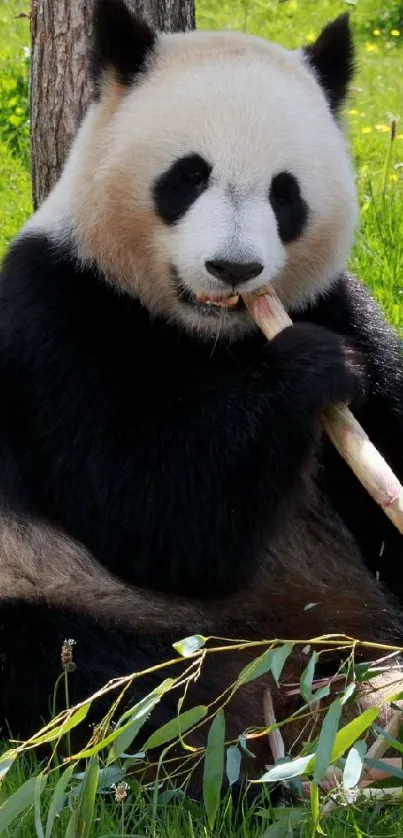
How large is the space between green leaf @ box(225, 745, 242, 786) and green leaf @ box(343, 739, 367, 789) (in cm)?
30

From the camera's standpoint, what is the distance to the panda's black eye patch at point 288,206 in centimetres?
355

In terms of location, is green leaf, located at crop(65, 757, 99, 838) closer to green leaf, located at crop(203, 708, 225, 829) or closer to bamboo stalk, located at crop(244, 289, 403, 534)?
green leaf, located at crop(203, 708, 225, 829)

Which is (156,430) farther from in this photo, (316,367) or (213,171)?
(213,171)

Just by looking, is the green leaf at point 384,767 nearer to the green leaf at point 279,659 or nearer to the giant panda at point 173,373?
the green leaf at point 279,659

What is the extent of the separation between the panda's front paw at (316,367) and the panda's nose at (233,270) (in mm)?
328

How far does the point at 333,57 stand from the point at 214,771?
7.57ft

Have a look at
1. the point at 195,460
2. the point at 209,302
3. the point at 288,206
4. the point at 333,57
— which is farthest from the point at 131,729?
the point at 333,57

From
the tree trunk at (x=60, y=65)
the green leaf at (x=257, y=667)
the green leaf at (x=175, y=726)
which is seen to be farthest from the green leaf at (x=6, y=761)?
the tree trunk at (x=60, y=65)

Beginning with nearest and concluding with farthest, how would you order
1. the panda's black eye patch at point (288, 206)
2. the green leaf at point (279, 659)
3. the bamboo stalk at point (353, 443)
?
the green leaf at point (279, 659)
the bamboo stalk at point (353, 443)
the panda's black eye patch at point (288, 206)

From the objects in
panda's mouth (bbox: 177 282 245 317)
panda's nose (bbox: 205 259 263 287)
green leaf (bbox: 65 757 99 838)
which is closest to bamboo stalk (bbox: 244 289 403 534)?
panda's mouth (bbox: 177 282 245 317)

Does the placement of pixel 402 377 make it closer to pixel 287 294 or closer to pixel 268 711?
pixel 287 294

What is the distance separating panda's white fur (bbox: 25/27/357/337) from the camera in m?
3.40

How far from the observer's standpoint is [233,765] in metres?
2.84

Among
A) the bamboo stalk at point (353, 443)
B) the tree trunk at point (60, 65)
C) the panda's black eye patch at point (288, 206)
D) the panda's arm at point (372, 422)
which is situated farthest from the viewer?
the tree trunk at point (60, 65)
